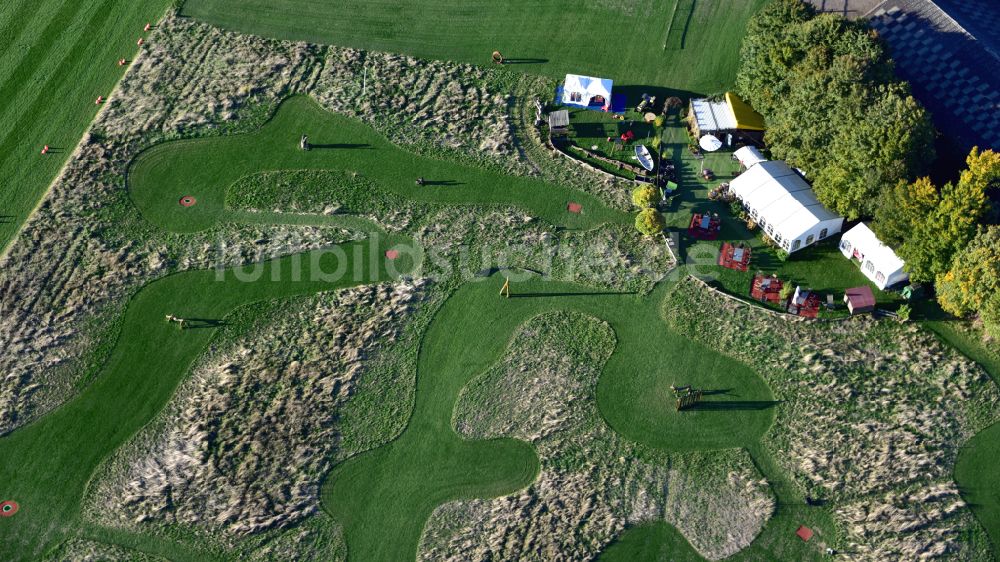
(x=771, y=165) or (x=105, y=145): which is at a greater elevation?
(x=771, y=165)

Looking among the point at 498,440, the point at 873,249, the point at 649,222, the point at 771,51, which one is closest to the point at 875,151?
the point at 873,249

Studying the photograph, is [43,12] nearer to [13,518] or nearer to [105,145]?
[105,145]

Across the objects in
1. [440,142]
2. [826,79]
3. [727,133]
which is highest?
[826,79]

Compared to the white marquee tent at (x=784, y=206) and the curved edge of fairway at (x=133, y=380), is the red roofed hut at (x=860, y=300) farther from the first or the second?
the curved edge of fairway at (x=133, y=380)

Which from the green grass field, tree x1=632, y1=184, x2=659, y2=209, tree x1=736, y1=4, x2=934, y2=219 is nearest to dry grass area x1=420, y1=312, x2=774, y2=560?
the green grass field

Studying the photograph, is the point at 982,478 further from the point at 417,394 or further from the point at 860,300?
the point at 417,394

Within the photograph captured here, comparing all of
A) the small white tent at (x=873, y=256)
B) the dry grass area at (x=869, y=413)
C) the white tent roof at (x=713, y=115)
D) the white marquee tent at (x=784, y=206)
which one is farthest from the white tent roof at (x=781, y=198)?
the dry grass area at (x=869, y=413)

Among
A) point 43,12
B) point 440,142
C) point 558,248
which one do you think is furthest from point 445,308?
point 43,12
